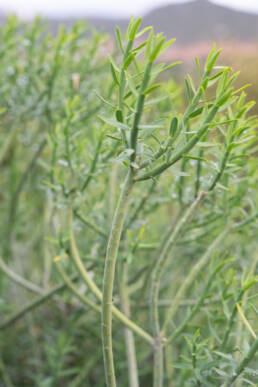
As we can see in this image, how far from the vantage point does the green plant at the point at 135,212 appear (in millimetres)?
240

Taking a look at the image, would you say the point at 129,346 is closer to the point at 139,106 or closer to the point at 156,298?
the point at 156,298

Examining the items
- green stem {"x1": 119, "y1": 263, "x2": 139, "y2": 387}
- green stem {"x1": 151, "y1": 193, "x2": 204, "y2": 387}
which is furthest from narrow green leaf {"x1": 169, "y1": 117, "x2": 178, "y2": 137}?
green stem {"x1": 119, "y1": 263, "x2": 139, "y2": 387}

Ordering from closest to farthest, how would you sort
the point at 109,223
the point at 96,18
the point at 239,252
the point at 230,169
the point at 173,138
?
the point at 173,138 < the point at 230,169 < the point at 109,223 < the point at 239,252 < the point at 96,18

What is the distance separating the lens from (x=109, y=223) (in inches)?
19.8

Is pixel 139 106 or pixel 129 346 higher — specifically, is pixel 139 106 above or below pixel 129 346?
above

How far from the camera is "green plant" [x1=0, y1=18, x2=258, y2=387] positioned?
0.79ft

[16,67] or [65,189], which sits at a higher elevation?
[16,67]

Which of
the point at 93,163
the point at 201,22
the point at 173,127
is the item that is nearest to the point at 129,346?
the point at 93,163

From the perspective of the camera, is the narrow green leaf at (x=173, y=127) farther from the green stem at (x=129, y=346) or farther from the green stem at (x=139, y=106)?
the green stem at (x=129, y=346)

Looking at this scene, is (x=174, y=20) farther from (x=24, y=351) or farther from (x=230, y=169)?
(x=24, y=351)

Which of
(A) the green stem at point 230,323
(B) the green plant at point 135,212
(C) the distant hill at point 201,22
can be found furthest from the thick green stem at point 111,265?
(C) the distant hill at point 201,22

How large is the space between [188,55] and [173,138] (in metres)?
0.40

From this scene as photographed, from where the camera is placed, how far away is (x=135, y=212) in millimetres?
490

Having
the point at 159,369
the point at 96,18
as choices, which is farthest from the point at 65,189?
the point at 96,18
